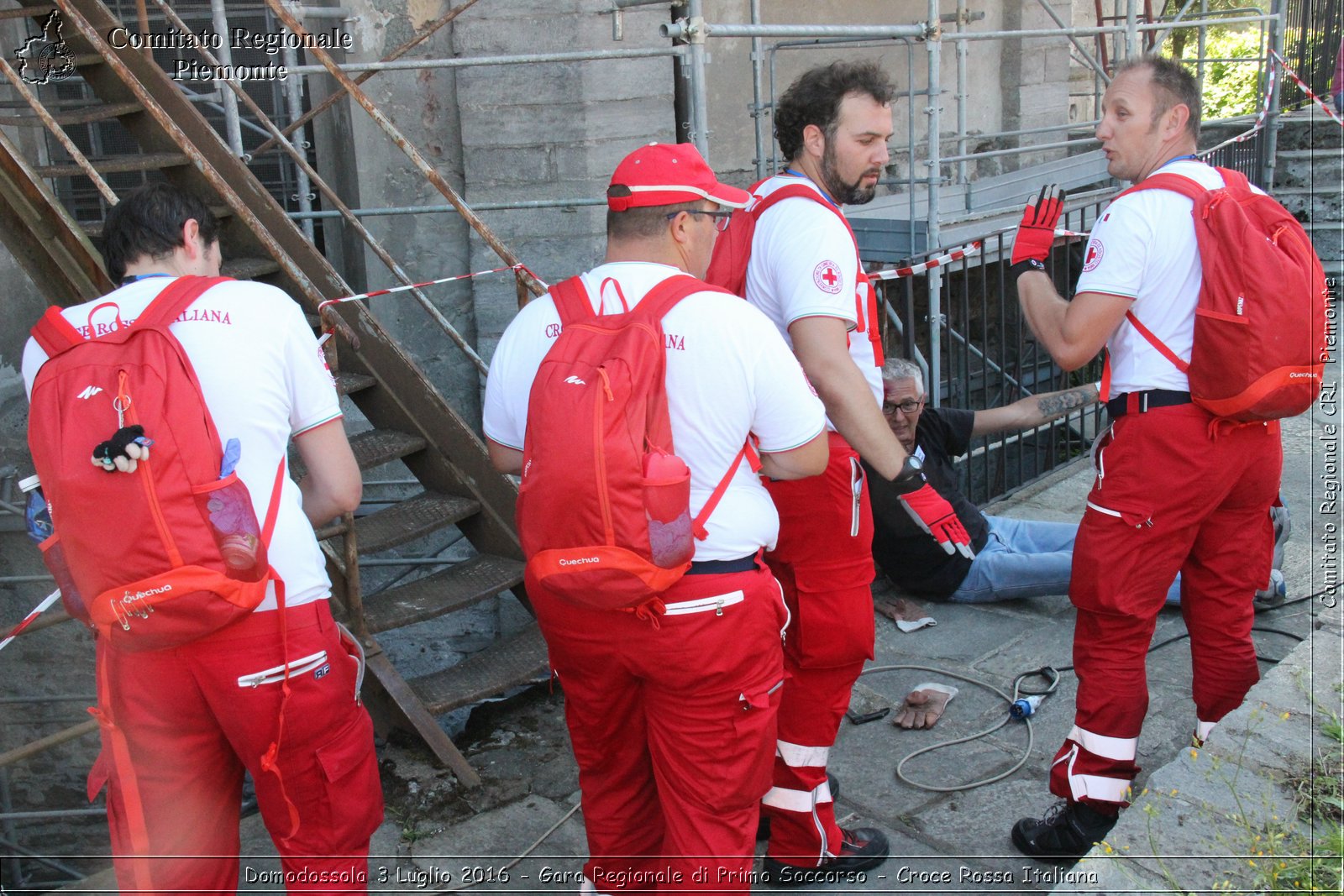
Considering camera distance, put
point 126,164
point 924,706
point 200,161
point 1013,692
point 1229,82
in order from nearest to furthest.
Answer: point 924,706, point 1013,692, point 200,161, point 126,164, point 1229,82

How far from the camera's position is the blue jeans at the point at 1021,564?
4832 mm

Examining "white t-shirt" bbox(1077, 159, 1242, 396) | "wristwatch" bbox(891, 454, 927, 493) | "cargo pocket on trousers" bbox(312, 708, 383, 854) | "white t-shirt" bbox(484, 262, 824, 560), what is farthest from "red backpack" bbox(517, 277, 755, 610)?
"white t-shirt" bbox(1077, 159, 1242, 396)

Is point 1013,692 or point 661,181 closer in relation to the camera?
point 661,181

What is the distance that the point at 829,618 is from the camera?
3043 millimetres

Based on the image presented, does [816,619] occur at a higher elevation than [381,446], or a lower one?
lower

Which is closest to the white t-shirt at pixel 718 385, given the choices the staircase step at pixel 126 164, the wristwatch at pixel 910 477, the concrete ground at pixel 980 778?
the wristwatch at pixel 910 477

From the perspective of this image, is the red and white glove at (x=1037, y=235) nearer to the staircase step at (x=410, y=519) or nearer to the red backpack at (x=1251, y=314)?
the red backpack at (x=1251, y=314)

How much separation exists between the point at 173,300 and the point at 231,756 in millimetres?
1026

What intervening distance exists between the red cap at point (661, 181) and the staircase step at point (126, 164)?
3064 millimetres

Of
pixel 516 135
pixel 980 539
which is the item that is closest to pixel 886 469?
pixel 980 539

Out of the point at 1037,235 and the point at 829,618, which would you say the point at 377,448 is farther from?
the point at 1037,235

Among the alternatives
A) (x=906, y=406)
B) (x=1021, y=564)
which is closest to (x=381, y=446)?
(x=906, y=406)

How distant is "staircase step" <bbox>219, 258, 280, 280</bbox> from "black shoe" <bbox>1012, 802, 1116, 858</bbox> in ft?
11.6

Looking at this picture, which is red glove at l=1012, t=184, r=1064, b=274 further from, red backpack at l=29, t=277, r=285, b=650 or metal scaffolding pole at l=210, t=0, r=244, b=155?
metal scaffolding pole at l=210, t=0, r=244, b=155
